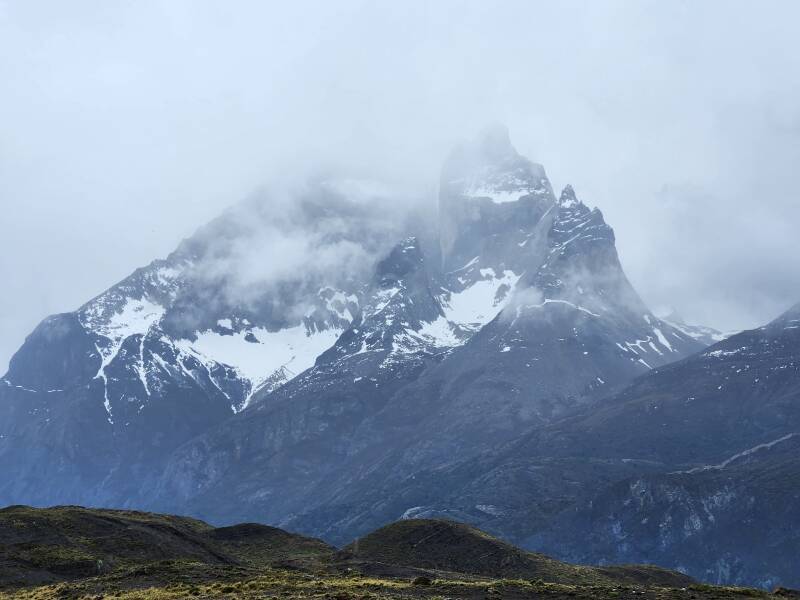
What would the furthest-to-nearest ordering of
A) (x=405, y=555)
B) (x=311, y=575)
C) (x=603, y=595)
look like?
(x=405, y=555) → (x=311, y=575) → (x=603, y=595)

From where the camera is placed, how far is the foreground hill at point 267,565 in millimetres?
99688

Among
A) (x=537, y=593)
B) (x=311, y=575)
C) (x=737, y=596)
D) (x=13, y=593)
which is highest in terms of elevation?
(x=13, y=593)

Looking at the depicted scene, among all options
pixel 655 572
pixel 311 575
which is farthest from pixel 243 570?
pixel 655 572

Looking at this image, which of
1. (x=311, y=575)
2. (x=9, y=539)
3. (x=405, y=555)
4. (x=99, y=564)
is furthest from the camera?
(x=405, y=555)

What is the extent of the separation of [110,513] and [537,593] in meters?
95.3

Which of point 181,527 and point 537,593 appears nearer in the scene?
point 537,593

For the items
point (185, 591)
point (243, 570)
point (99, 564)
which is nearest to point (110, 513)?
point (99, 564)

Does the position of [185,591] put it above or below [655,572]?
above

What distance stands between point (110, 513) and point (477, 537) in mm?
61082

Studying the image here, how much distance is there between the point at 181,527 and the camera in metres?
170

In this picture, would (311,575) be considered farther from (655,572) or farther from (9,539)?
(655,572)

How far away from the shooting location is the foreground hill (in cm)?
9969

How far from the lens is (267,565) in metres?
141

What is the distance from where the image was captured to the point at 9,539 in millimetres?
136750
